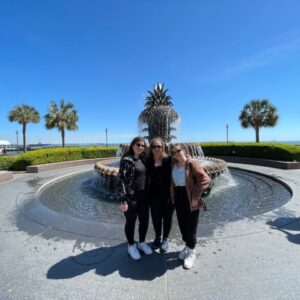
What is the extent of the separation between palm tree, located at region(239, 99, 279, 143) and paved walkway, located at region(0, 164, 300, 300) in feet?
99.0

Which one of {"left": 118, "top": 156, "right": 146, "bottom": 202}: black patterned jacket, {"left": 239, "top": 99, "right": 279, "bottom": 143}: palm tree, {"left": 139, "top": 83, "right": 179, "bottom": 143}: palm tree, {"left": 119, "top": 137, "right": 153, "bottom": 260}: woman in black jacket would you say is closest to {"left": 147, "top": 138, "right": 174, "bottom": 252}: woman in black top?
{"left": 119, "top": 137, "right": 153, "bottom": 260}: woman in black jacket

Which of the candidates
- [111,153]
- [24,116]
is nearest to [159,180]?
[111,153]

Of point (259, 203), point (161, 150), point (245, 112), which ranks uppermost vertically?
point (245, 112)

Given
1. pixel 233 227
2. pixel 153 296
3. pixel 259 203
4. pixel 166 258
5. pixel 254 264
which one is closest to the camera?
pixel 153 296

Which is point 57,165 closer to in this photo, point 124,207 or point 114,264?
point 114,264

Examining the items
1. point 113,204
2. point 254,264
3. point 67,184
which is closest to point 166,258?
point 254,264

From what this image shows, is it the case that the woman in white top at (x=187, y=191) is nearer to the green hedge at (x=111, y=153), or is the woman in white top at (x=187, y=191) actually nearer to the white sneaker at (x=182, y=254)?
the white sneaker at (x=182, y=254)

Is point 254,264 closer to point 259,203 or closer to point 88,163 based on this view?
point 259,203

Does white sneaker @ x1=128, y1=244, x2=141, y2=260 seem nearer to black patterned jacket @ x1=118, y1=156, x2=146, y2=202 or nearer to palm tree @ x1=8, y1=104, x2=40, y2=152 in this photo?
black patterned jacket @ x1=118, y1=156, x2=146, y2=202

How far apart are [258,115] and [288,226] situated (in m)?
31.0

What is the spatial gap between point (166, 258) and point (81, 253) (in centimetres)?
129

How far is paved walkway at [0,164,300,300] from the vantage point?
8.93 feet

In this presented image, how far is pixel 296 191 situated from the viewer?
7.42 meters

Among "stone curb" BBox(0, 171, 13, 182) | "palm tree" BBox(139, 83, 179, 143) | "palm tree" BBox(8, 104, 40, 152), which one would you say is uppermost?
"palm tree" BBox(8, 104, 40, 152)
